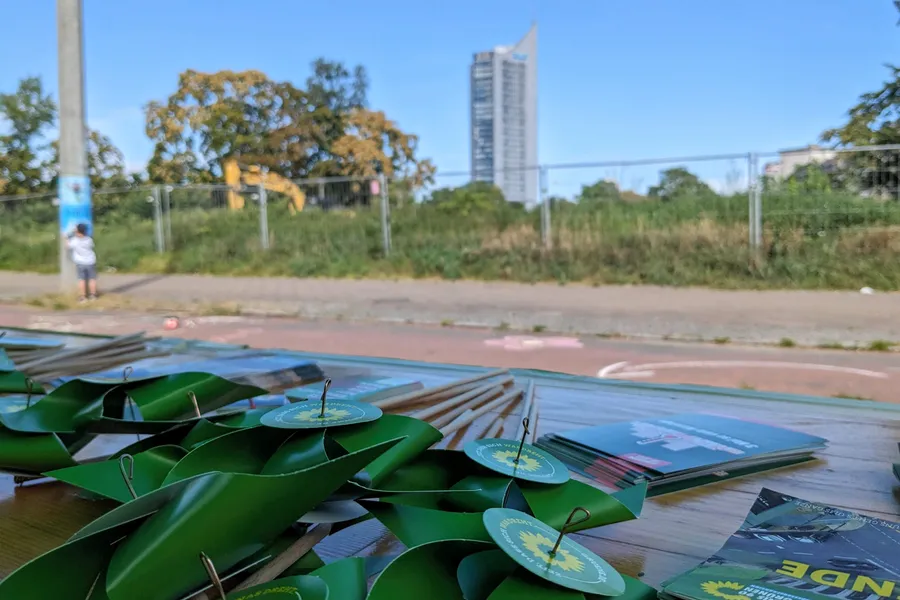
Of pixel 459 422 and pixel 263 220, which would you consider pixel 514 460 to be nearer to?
pixel 459 422

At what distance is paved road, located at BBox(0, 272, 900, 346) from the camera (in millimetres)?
6094

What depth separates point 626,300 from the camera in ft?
26.2

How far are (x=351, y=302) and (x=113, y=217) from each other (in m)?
10.3

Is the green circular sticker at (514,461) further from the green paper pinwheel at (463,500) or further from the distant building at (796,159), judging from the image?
the distant building at (796,159)

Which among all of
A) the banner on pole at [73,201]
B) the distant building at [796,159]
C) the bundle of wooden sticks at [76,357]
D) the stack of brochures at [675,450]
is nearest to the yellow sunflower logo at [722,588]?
the stack of brochures at [675,450]

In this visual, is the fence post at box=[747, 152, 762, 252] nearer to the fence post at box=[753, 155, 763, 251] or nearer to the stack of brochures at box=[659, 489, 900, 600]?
the fence post at box=[753, 155, 763, 251]

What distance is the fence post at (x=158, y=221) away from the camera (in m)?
13.6

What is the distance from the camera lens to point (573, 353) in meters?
5.22

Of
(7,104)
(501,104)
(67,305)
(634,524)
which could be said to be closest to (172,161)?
(7,104)

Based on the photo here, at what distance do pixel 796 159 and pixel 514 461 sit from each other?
32.8 ft

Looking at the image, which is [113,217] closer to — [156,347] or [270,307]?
[270,307]

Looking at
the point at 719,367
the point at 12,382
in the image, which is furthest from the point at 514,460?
the point at 719,367

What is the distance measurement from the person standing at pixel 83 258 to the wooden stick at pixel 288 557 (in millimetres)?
8913

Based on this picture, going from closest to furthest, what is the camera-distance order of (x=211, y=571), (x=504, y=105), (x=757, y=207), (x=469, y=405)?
(x=211, y=571) < (x=469, y=405) < (x=757, y=207) < (x=504, y=105)
